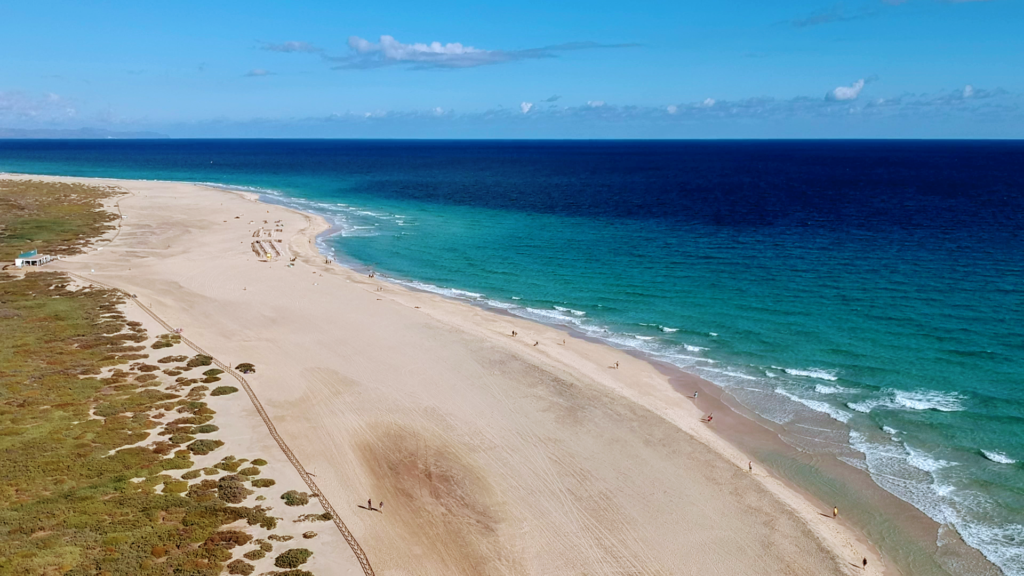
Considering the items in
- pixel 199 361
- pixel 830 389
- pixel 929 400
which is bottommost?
pixel 830 389

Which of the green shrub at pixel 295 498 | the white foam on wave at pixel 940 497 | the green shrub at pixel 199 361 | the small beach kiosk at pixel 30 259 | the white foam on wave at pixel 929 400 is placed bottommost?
the white foam on wave at pixel 940 497

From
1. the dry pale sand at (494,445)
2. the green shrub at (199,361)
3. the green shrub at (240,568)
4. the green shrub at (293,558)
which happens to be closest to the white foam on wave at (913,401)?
the dry pale sand at (494,445)

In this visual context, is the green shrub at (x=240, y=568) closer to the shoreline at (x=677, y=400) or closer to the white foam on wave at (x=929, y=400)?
the shoreline at (x=677, y=400)

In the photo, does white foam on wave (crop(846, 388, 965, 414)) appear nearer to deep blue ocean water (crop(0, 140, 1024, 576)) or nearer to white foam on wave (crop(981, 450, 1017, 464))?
deep blue ocean water (crop(0, 140, 1024, 576))

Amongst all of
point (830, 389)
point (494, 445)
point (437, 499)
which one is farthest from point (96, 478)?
point (830, 389)

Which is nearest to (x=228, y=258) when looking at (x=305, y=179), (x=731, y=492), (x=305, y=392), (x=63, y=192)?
(x=305, y=392)

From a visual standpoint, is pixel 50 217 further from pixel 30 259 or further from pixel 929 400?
pixel 929 400

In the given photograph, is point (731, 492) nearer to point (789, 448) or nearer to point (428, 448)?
point (789, 448)
